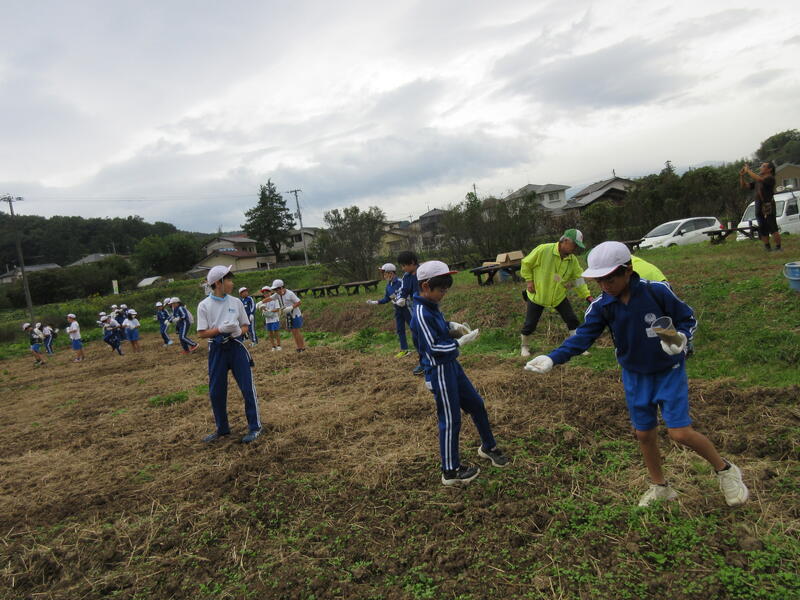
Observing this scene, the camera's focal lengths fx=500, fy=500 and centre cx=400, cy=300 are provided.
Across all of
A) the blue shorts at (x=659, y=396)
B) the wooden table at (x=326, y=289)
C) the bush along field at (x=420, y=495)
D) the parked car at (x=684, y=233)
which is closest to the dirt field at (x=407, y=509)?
the bush along field at (x=420, y=495)

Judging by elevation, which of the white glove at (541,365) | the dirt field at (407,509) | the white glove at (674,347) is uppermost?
the white glove at (674,347)

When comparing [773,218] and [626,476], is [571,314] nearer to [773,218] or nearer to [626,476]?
[626,476]

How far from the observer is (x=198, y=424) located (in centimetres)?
643

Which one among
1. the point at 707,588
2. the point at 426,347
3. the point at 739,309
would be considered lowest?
the point at 707,588

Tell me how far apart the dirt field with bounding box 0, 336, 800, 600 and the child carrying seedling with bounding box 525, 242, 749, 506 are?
0.47 m

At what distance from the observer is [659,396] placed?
296 cm

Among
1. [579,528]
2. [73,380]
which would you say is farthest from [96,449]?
[73,380]

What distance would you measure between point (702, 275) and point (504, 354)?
4209 mm

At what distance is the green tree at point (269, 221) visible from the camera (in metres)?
67.4

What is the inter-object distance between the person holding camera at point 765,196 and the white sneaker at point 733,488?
25.0 ft

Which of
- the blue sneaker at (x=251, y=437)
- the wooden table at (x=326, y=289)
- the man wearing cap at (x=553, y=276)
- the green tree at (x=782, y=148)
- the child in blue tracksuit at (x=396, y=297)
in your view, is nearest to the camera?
the blue sneaker at (x=251, y=437)

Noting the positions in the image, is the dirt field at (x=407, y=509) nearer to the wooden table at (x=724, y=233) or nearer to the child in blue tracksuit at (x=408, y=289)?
the child in blue tracksuit at (x=408, y=289)

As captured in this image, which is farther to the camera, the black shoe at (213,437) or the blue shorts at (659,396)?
the black shoe at (213,437)

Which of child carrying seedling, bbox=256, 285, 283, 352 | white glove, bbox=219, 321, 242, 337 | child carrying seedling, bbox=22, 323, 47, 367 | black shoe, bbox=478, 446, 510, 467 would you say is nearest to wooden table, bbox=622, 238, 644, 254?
child carrying seedling, bbox=256, 285, 283, 352
